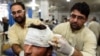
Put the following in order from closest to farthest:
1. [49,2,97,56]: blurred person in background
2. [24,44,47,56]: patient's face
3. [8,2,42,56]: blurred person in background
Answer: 1. [24,44,47,56]: patient's face
2. [49,2,97,56]: blurred person in background
3. [8,2,42,56]: blurred person in background

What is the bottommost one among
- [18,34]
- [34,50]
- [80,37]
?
[18,34]

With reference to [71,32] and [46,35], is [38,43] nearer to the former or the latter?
[46,35]

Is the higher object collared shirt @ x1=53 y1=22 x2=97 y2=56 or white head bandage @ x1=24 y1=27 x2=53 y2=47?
white head bandage @ x1=24 y1=27 x2=53 y2=47

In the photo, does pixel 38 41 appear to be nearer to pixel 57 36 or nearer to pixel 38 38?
pixel 38 38

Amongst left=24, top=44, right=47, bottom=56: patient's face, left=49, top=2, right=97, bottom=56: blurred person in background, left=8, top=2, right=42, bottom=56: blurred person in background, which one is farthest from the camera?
left=8, top=2, right=42, bottom=56: blurred person in background

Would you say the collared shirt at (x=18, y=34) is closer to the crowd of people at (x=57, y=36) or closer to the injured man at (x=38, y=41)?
the crowd of people at (x=57, y=36)

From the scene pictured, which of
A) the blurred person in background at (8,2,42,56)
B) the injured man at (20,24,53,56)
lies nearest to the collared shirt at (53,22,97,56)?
the blurred person in background at (8,2,42,56)

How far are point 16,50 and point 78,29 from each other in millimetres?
778

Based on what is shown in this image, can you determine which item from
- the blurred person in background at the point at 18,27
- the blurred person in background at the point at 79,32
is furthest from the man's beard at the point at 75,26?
the blurred person in background at the point at 18,27

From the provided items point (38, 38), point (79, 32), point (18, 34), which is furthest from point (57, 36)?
point (18, 34)

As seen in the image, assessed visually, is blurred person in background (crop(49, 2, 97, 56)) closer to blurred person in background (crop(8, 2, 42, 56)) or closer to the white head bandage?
the white head bandage

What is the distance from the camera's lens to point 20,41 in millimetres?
2941

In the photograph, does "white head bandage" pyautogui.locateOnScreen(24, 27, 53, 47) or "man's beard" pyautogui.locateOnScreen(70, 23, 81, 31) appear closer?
"white head bandage" pyautogui.locateOnScreen(24, 27, 53, 47)

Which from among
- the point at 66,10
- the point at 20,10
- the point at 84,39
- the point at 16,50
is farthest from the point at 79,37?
the point at 66,10
